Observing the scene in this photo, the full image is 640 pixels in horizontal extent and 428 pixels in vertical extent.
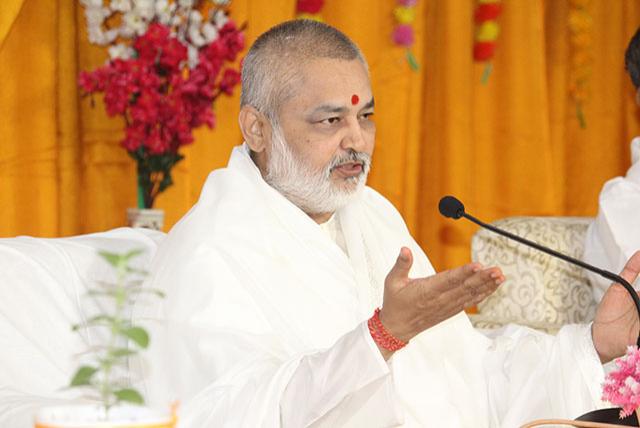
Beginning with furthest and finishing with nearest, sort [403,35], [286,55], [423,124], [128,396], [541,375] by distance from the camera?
[423,124]
[403,35]
[286,55]
[541,375]
[128,396]

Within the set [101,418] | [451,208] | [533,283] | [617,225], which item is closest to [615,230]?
[617,225]

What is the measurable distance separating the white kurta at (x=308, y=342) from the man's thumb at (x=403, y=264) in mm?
135

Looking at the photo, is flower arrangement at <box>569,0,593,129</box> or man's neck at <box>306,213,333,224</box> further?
flower arrangement at <box>569,0,593,129</box>

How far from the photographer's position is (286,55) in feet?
7.89

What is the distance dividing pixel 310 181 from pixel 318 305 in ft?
1.09

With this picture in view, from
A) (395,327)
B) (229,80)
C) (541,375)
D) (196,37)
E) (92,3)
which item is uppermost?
(92,3)

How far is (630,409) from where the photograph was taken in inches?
59.1

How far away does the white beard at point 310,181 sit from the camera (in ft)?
7.73

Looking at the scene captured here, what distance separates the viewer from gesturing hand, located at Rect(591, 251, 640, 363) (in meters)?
1.97

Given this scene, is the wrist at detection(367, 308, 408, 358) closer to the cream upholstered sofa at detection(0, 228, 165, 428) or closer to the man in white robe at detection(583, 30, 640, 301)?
the cream upholstered sofa at detection(0, 228, 165, 428)

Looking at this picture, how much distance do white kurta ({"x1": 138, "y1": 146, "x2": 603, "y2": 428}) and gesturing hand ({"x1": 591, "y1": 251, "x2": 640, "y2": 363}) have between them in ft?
0.16

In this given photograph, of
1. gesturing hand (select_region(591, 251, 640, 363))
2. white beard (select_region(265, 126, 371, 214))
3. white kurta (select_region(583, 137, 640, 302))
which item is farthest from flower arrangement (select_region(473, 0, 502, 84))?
gesturing hand (select_region(591, 251, 640, 363))

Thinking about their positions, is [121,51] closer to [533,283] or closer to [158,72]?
[158,72]

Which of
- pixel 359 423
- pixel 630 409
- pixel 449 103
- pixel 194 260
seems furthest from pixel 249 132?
pixel 449 103
